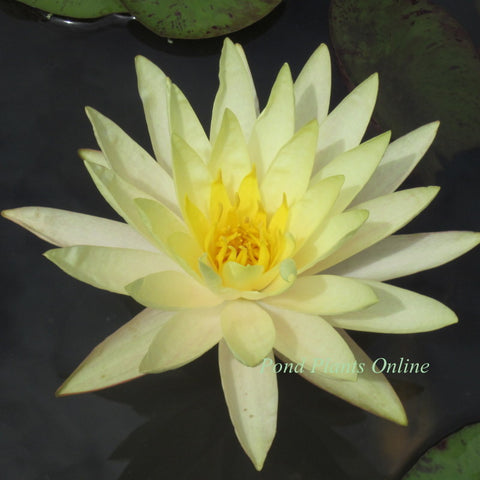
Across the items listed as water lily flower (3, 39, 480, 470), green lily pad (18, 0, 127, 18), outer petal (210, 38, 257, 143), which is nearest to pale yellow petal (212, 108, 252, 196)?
water lily flower (3, 39, 480, 470)

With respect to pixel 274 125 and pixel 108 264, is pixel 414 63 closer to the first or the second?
pixel 274 125

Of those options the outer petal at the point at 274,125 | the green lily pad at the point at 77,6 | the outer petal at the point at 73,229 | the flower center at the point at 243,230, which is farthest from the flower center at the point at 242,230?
the green lily pad at the point at 77,6

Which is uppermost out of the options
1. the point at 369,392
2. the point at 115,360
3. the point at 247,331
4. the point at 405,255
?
the point at 405,255

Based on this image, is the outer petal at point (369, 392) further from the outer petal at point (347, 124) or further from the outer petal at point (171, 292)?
the outer petal at point (347, 124)

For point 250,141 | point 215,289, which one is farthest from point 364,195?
point 215,289

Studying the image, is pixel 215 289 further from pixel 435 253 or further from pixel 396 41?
pixel 396 41

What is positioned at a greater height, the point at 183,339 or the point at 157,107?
the point at 157,107

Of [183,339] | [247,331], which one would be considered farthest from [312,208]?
[183,339]
